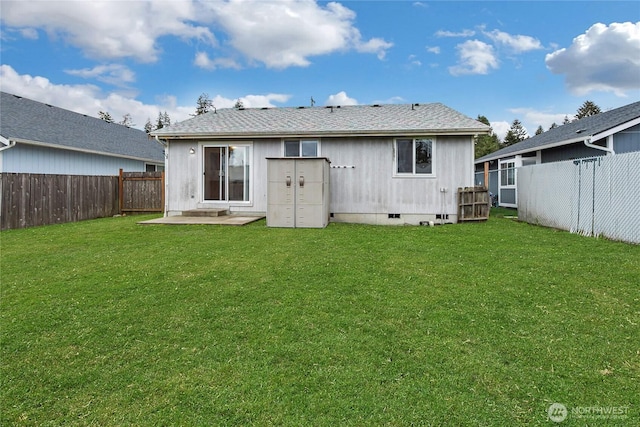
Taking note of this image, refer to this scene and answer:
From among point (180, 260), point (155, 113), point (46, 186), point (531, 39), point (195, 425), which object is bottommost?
point (195, 425)

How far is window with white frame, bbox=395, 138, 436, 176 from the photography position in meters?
9.98

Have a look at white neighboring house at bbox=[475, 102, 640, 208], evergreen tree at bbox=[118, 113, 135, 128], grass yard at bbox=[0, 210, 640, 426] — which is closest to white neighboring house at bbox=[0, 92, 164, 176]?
grass yard at bbox=[0, 210, 640, 426]

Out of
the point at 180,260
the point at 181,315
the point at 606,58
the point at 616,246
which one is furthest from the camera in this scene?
the point at 606,58

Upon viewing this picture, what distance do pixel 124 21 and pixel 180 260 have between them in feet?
40.5

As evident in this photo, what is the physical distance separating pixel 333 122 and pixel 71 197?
29.6 feet

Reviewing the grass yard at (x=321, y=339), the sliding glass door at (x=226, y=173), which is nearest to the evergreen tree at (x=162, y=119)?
the sliding glass door at (x=226, y=173)

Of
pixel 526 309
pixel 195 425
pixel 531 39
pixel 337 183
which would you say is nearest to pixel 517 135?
pixel 531 39

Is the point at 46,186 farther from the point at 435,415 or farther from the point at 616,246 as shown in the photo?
the point at 616,246

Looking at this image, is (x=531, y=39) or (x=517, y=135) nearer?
(x=531, y=39)

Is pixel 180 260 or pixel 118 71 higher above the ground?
pixel 118 71

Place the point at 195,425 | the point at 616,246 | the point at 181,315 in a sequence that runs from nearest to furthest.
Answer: the point at 195,425 → the point at 181,315 → the point at 616,246

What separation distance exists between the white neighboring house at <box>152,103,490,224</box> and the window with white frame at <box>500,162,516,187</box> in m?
6.71

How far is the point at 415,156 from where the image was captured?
1003 cm

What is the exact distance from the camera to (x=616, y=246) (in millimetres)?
6156
